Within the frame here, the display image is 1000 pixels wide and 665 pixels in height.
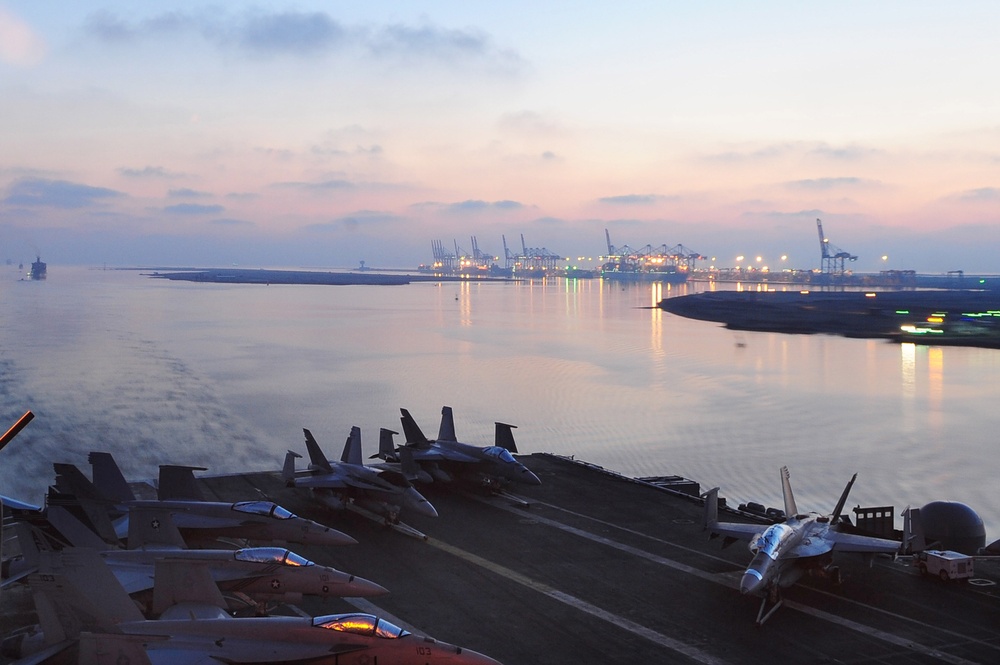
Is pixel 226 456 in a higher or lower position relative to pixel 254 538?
lower

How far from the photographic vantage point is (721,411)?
6769cm

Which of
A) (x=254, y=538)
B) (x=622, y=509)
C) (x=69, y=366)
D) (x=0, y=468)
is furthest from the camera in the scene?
(x=69, y=366)

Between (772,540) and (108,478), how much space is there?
2011 cm

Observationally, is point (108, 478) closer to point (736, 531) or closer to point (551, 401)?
point (736, 531)

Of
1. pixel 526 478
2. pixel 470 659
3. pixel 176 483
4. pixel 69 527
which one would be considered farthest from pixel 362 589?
pixel 526 478

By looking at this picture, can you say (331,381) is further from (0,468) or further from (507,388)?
(0,468)

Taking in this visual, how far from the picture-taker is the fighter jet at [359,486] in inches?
1120

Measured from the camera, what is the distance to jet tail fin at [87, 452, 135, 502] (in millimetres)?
25609

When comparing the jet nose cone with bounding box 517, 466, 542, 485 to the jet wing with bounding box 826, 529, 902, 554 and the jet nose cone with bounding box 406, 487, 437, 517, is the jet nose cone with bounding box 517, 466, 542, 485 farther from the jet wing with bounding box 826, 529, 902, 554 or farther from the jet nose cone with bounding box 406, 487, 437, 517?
the jet wing with bounding box 826, 529, 902, 554

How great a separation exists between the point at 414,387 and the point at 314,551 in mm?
51500

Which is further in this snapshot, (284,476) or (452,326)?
(452,326)

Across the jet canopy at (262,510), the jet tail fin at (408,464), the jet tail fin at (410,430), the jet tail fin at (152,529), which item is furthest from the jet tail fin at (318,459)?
the jet tail fin at (152,529)

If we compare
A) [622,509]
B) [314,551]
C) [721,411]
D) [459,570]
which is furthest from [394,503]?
[721,411]

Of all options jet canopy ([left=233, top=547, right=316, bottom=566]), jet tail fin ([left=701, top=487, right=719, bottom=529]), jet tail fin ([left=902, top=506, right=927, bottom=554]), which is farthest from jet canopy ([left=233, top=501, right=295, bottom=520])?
jet tail fin ([left=902, top=506, right=927, bottom=554])
